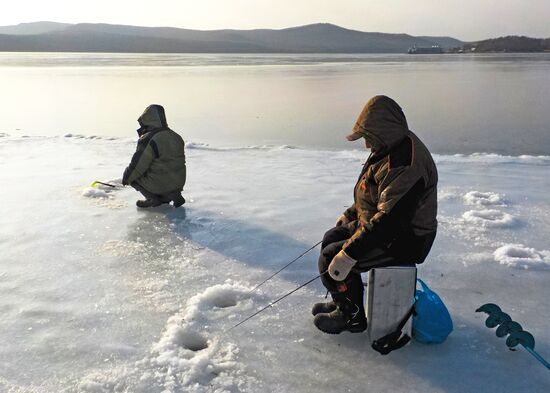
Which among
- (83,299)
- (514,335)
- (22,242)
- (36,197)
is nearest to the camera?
(514,335)

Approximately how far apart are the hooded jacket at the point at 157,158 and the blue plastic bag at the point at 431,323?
3156mm

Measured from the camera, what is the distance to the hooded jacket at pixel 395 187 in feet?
8.23

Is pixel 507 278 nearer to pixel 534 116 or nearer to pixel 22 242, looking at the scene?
pixel 22 242

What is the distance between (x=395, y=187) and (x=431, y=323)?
860 mm

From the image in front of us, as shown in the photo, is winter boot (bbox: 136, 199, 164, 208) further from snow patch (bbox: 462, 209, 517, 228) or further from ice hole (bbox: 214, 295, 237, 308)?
snow patch (bbox: 462, 209, 517, 228)

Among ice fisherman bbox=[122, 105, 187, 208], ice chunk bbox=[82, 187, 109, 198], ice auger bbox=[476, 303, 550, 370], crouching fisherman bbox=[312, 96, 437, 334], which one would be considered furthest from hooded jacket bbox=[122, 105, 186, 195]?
ice auger bbox=[476, 303, 550, 370]

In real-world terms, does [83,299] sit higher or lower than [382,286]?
lower

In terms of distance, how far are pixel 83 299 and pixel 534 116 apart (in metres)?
12.3

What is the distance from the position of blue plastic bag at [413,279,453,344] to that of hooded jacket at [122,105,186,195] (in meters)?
3.16

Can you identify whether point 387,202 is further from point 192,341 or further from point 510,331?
point 192,341

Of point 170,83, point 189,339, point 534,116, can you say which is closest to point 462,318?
point 189,339

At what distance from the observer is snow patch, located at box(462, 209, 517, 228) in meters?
4.74

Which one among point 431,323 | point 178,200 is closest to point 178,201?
point 178,200

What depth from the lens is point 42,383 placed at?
2.57m
